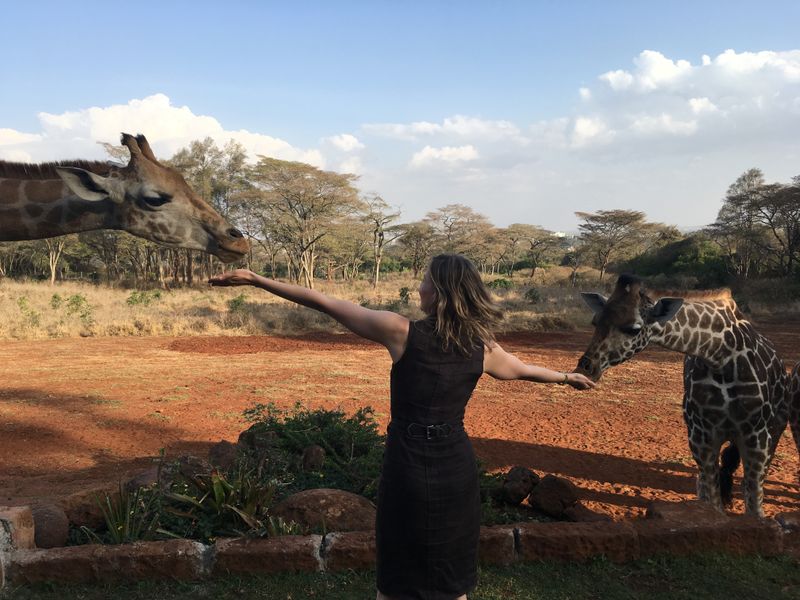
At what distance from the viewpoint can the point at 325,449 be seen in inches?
205

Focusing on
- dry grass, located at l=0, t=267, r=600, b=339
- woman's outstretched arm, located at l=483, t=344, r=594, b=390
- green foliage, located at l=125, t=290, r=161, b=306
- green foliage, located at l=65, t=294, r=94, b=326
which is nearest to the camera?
woman's outstretched arm, located at l=483, t=344, r=594, b=390

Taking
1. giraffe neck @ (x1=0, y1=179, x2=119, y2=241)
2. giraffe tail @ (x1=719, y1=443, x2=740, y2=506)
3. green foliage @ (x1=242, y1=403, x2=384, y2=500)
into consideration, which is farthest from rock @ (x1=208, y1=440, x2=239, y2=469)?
giraffe tail @ (x1=719, y1=443, x2=740, y2=506)

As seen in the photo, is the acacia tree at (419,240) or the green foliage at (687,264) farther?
the acacia tree at (419,240)

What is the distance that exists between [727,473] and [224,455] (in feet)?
15.3

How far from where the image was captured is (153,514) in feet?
13.0

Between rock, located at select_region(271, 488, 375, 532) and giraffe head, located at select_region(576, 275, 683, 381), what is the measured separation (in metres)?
1.89

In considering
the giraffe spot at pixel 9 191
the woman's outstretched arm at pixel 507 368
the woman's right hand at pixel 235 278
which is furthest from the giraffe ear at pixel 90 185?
the woman's outstretched arm at pixel 507 368

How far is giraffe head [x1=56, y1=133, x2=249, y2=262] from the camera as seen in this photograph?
3.84m

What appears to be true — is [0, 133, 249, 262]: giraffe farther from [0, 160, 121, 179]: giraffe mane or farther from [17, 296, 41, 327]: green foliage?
[17, 296, 41, 327]: green foliage

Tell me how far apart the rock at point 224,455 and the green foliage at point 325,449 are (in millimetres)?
175

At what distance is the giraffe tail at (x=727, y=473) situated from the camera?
4898mm

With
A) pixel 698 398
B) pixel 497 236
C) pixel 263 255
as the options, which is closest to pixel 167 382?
pixel 698 398

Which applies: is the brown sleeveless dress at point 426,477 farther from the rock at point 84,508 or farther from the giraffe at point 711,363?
the rock at point 84,508

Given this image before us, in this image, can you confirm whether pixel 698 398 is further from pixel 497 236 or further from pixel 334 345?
pixel 497 236
